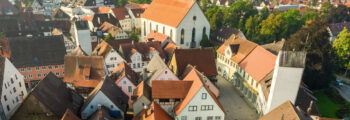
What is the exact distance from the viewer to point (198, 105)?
2962cm

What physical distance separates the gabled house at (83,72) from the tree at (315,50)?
33.0 meters

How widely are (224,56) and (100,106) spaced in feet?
96.9

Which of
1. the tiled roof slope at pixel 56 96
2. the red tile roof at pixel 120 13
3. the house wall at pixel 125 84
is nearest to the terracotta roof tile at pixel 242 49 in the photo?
the house wall at pixel 125 84

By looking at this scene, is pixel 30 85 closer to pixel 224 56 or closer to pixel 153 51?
pixel 153 51

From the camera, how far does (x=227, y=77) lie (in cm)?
4978

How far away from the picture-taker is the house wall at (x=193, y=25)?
62.7 meters

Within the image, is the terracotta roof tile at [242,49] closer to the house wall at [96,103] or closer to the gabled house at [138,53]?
the gabled house at [138,53]

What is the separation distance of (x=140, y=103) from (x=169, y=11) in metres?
41.0

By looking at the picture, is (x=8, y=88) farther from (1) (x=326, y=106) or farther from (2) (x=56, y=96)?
(1) (x=326, y=106)

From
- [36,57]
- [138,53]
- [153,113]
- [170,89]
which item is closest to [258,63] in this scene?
[170,89]

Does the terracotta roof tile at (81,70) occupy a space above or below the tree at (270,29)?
below

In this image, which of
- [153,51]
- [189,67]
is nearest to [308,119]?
[189,67]

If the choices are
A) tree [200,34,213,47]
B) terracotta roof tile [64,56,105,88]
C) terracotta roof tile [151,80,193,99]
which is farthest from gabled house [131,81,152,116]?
tree [200,34,213,47]

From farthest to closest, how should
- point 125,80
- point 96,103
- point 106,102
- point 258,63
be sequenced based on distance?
point 258,63, point 125,80, point 106,102, point 96,103
